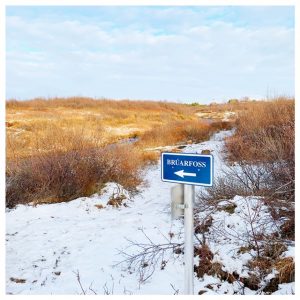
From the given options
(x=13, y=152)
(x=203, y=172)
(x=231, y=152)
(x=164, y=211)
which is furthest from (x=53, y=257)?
(x=231, y=152)

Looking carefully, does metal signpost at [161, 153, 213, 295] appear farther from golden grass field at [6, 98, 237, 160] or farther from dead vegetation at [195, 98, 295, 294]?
golden grass field at [6, 98, 237, 160]

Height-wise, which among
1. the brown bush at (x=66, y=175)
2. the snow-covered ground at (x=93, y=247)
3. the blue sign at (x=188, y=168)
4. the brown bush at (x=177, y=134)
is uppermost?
the brown bush at (x=177, y=134)

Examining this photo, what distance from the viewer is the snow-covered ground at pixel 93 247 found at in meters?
4.59

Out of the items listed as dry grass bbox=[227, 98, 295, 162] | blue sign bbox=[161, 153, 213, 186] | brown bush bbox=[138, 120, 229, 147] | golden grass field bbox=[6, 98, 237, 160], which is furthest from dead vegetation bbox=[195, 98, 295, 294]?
brown bush bbox=[138, 120, 229, 147]

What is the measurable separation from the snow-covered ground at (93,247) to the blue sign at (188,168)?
2.03 meters

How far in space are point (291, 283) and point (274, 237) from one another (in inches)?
30.4

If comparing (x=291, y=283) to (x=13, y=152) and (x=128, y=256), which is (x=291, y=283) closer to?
(x=128, y=256)

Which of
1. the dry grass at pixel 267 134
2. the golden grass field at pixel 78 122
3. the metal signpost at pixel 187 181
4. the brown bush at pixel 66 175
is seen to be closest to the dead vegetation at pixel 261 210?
the dry grass at pixel 267 134

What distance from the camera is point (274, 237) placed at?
16.3ft

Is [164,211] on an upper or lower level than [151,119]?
lower

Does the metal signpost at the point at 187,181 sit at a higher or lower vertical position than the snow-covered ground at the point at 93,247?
higher

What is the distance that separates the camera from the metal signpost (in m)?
2.71

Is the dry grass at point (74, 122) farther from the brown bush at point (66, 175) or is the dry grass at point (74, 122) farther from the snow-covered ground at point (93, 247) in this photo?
Answer: the snow-covered ground at point (93, 247)

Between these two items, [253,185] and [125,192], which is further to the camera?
[125,192]
